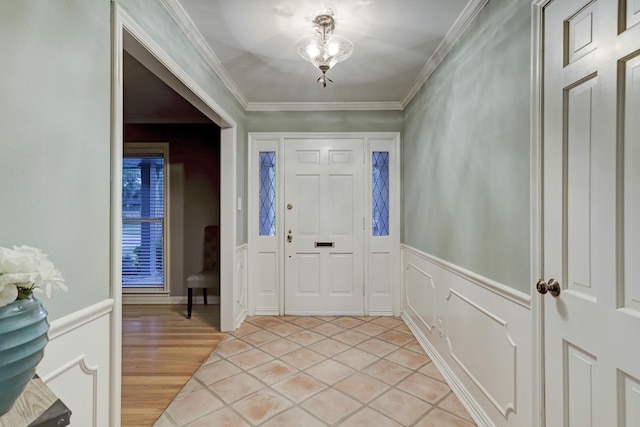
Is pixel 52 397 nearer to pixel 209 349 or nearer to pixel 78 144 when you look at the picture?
pixel 78 144

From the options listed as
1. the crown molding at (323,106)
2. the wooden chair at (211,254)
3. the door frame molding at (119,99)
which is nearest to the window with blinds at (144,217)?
the wooden chair at (211,254)

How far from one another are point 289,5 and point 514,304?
211 cm

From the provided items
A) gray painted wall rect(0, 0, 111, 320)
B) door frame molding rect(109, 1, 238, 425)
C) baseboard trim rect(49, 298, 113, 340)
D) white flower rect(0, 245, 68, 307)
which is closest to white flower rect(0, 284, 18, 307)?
white flower rect(0, 245, 68, 307)

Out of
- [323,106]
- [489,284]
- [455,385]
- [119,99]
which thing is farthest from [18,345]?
[323,106]

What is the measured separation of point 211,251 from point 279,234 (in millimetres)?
1013

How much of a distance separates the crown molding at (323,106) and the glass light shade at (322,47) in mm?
1624

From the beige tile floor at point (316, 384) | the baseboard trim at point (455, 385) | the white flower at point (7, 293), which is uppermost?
the white flower at point (7, 293)

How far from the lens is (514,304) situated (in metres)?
1.58

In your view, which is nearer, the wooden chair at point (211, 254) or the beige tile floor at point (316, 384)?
the beige tile floor at point (316, 384)

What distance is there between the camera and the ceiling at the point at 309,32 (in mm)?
1979

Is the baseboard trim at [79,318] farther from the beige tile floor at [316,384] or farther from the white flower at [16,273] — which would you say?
the beige tile floor at [316,384]

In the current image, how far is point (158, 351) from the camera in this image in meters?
2.89

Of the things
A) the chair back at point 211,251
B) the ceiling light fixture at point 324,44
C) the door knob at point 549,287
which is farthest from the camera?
the chair back at point 211,251

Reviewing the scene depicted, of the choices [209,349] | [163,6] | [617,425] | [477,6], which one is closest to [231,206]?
[209,349]
